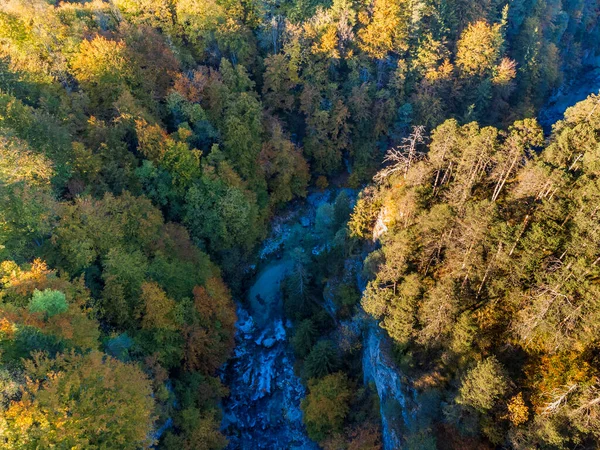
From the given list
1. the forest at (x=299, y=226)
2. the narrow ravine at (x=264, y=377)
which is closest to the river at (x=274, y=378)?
the narrow ravine at (x=264, y=377)

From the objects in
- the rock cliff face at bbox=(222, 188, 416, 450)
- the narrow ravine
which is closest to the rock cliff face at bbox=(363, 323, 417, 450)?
the rock cliff face at bbox=(222, 188, 416, 450)

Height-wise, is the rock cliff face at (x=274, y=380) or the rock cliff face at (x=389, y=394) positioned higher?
the rock cliff face at (x=389, y=394)

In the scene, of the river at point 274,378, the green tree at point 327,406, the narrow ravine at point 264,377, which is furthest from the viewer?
the narrow ravine at point 264,377

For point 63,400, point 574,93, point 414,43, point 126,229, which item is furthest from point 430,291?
point 574,93

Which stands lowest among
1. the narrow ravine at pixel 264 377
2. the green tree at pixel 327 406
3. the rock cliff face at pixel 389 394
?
the narrow ravine at pixel 264 377

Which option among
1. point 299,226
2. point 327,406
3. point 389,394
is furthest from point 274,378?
point 299,226

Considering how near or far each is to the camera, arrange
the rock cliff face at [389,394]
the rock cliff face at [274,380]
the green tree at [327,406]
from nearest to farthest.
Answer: the rock cliff face at [389,394] < the rock cliff face at [274,380] < the green tree at [327,406]

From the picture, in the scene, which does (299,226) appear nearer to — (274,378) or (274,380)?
(274,378)

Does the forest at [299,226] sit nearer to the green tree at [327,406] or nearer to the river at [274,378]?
the green tree at [327,406]

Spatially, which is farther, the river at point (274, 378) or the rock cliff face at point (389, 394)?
the river at point (274, 378)

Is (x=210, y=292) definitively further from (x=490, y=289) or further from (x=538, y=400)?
(x=538, y=400)
